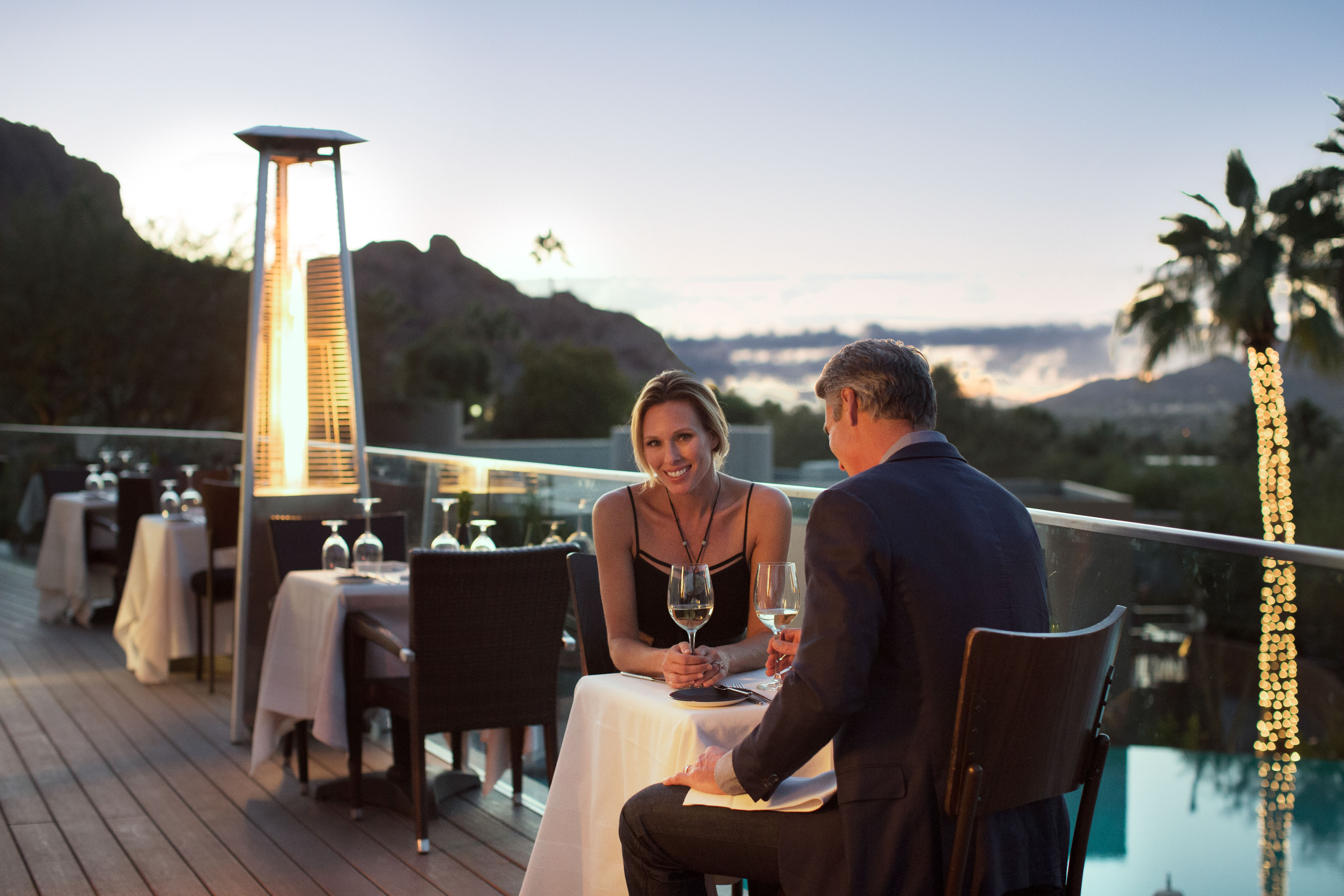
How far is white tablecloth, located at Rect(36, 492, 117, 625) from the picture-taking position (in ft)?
27.1

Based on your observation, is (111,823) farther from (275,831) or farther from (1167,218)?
(1167,218)

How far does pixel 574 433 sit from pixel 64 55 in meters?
34.0

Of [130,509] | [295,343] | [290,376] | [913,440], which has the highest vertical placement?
[295,343]

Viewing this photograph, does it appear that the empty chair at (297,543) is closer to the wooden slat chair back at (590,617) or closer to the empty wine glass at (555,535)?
the empty wine glass at (555,535)

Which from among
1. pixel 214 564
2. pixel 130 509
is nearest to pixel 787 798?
pixel 214 564

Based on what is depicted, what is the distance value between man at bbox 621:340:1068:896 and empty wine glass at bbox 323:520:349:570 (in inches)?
120

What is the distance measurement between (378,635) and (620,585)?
1415 mm

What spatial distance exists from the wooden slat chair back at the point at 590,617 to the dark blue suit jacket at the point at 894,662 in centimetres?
124

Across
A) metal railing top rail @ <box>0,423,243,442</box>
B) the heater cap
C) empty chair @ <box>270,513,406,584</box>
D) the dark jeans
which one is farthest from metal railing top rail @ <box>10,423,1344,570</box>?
metal railing top rail @ <box>0,423,243,442</box>

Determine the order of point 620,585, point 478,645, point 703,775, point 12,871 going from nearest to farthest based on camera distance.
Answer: point 703,775, point 620,585, point 12,871, point 478,645

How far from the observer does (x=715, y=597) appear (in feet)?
9.86

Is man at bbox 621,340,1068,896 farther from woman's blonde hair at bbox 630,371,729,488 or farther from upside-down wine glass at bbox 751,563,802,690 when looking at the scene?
woman's blonde hair at bbox 630,371,729,488

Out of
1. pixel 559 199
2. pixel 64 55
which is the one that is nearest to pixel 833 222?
pixel 559 199

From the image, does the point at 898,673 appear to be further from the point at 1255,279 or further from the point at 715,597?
the point at 1255,279
